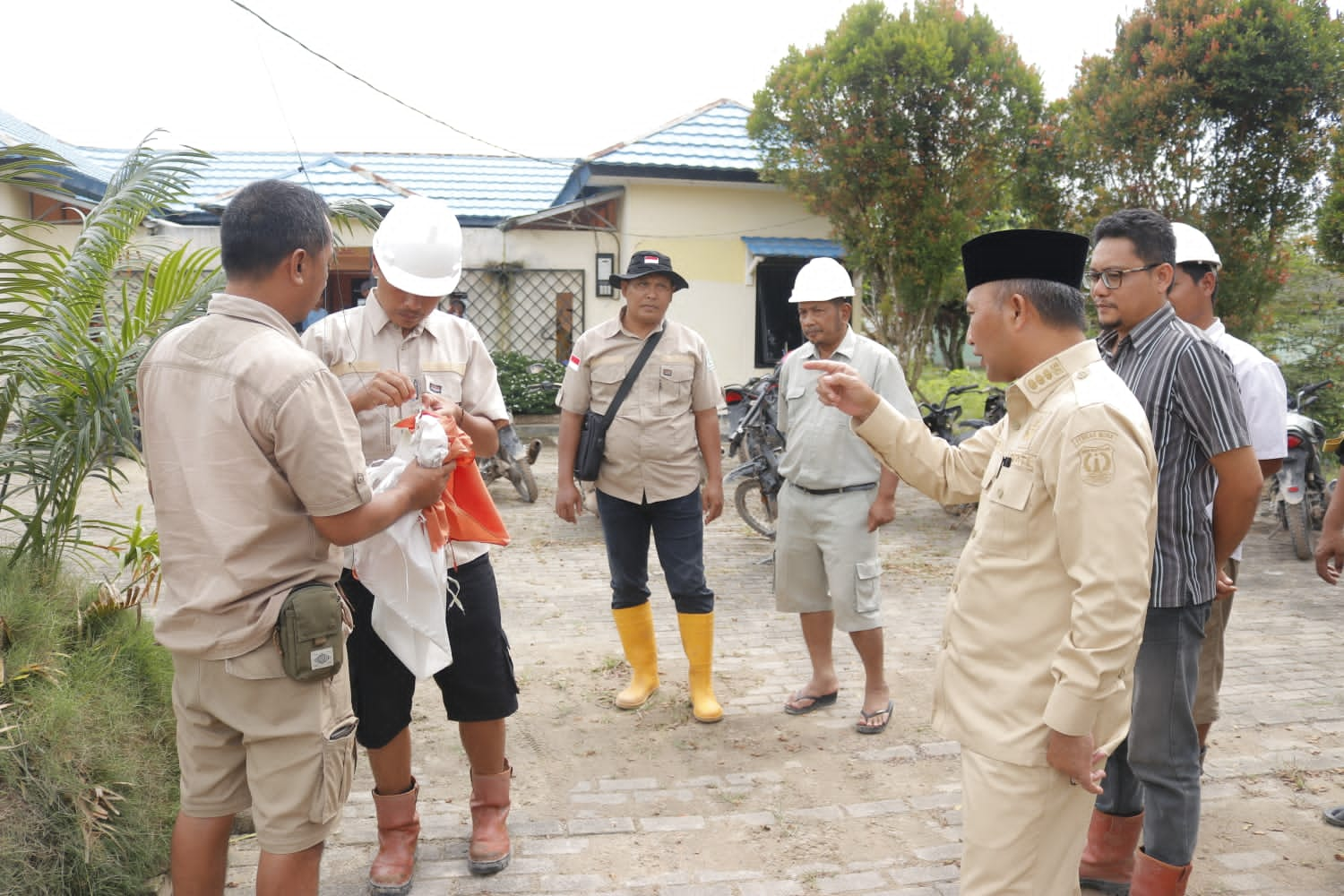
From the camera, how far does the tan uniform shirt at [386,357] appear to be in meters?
3.22

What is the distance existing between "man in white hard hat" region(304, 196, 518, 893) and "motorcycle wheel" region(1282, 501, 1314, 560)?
6.75 metres

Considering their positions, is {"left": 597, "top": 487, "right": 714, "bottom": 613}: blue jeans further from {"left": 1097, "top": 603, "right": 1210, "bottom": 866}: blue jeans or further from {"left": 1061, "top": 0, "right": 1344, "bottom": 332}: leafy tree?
{"left": 1061, "top": 0, "right": 1344, "bottom": 332}: leafy tree

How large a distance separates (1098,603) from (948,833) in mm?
1847

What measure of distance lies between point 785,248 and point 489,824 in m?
11.2

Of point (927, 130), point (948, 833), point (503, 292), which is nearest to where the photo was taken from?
point (948, 833)

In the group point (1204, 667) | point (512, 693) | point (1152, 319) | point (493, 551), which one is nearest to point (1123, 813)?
point (1204, 667)

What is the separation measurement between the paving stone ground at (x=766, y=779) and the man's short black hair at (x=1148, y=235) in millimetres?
1736

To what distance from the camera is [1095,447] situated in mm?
2139

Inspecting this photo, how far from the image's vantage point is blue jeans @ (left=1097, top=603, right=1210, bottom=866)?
9.18 feet

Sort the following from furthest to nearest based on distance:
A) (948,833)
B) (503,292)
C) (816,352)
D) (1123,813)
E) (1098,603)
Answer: (503,292), (816,352), (948,833), (1123,813), (1098,603)

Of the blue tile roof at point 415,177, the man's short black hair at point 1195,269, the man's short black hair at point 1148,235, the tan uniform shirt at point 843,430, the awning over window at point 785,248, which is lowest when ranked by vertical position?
the tan uniform shirt at point 843,430

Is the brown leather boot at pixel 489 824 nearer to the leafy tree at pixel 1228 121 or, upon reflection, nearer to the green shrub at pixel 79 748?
the green shrub at pixel 79 748

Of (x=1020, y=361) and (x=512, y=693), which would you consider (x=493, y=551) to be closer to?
(x=512, y=693)

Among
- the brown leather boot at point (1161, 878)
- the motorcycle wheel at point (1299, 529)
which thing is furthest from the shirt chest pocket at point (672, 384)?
the motorcycle wheel at point (1299, 529)
